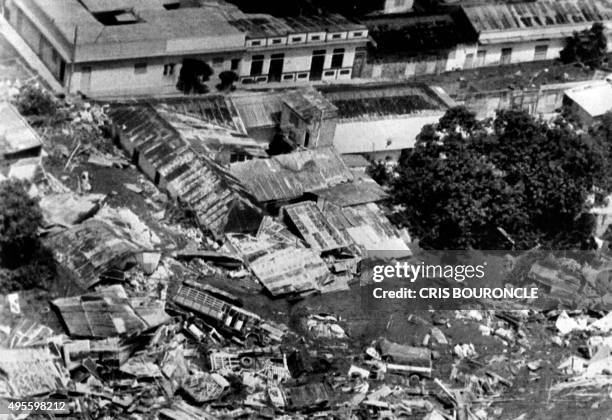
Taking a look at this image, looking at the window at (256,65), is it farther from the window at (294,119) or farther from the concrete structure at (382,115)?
the window at (294,119)

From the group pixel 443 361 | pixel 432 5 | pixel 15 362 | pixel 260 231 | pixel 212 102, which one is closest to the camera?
pixel 15 362

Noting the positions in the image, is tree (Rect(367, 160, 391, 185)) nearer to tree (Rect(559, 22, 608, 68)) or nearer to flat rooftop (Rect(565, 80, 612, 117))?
flat rooftop (Rect(565, 80, 612, 117))

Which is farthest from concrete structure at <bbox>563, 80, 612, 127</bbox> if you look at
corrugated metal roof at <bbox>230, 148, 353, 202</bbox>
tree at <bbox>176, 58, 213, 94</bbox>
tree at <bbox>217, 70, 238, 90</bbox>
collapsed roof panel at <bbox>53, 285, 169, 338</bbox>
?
collapsed roof panel at <bbox>53, 285, 169, 338</bbox>

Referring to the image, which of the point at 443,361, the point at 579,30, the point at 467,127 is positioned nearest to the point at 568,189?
the point at 467,127

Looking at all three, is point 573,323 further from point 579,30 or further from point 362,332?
point 579,30

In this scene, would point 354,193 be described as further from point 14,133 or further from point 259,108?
point 14,133

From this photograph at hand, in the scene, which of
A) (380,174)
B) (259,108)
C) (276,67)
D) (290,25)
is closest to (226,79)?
(276,67)

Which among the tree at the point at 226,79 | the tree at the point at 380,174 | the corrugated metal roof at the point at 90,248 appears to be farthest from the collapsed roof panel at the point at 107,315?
the tree at the point at 226,79
